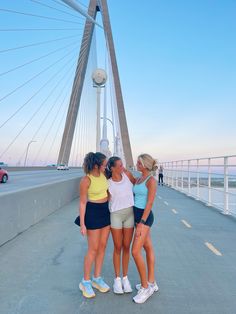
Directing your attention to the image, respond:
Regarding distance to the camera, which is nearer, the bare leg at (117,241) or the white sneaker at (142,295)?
the white sneaker at (142,295)

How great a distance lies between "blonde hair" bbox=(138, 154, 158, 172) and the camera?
374cm

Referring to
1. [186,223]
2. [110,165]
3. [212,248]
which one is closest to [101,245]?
[110,165]

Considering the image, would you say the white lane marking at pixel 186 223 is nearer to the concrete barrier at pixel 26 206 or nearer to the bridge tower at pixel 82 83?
the concrete barrier at pixel 26 206

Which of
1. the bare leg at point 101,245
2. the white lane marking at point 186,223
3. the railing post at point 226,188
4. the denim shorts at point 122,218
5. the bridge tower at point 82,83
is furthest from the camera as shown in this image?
the bridge tower at point 82,83

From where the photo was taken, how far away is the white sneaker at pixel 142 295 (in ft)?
11.5

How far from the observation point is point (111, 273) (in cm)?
443

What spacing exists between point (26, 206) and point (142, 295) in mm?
4262

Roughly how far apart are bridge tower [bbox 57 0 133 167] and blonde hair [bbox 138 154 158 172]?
29126 mm

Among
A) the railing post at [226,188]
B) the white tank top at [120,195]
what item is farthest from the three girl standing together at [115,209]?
the railing post at [226,188]

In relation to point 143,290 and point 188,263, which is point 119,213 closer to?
point 143,290

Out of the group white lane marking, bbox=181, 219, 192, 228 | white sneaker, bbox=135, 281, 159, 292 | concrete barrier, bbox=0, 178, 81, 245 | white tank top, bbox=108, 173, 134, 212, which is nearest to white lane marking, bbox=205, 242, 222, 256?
white lane marking, bbox=181, 219, 192, 228

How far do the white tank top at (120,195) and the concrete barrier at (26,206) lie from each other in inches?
112

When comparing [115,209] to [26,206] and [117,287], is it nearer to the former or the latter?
[117,287]

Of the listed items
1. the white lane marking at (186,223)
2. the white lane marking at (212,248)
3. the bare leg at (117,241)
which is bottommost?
the white lane marking at (212,248)
